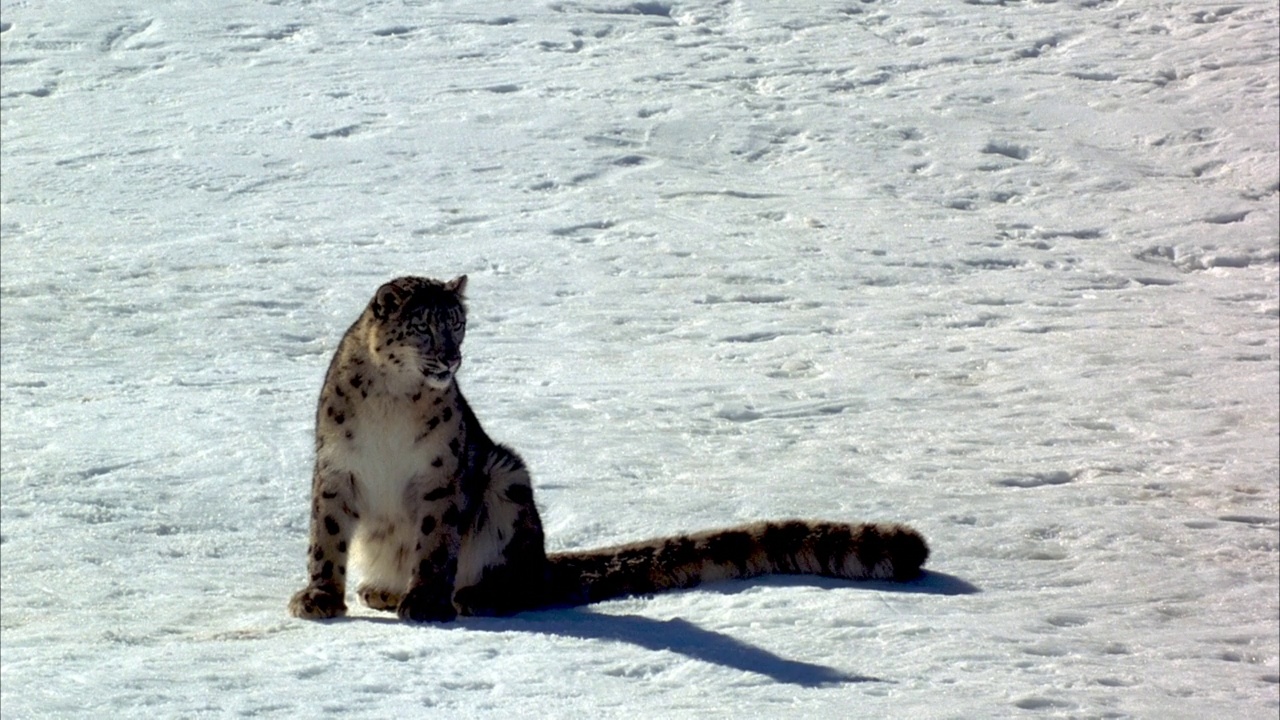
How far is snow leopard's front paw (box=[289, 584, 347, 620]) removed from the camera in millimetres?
6758

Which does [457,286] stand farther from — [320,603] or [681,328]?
[681,328]

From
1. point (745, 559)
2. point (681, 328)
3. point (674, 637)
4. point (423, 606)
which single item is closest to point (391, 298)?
point (423, 606)

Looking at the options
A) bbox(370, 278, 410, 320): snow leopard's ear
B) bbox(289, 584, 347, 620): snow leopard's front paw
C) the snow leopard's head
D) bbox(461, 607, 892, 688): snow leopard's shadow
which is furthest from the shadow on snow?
bbox(370, 278, 410, 320): snow leopard's ear

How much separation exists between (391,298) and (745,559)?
5.47 ft

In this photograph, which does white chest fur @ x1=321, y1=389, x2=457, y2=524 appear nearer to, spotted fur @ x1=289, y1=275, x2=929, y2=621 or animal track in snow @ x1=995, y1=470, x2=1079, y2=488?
spotted fur @ x1=289, y1=275, x2=929, y2=621

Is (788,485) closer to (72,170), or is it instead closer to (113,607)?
(113,607)

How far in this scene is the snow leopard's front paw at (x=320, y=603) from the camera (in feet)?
22.2

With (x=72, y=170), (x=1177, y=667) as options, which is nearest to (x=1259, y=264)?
(x=1177, y=667)

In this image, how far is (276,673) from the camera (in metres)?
5.79

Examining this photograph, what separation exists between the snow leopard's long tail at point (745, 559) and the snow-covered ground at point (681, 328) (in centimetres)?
14

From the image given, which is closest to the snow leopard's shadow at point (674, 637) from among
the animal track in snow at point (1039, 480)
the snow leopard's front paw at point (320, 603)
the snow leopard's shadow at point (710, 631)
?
the snow leopard's shadow at point (710, 631)

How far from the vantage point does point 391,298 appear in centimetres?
653

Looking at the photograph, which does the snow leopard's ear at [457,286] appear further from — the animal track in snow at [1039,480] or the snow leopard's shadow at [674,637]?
the animal track in snow at [1039,480]

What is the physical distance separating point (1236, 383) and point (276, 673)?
7.04 metres
